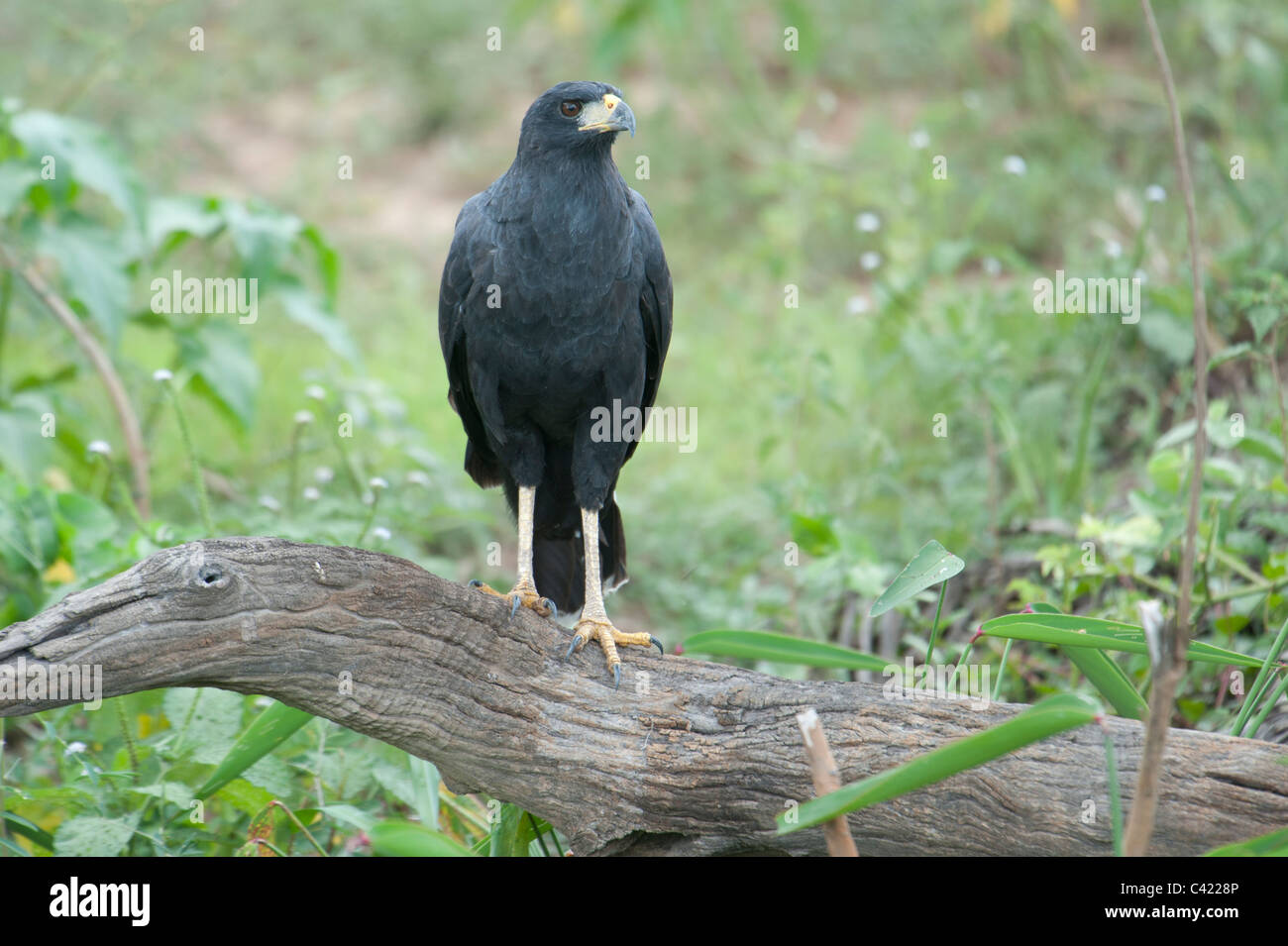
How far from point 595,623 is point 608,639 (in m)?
0.07

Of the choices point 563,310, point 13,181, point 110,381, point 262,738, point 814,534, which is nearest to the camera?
point 262,738

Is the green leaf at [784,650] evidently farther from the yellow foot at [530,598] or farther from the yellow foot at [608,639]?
the yellow foot at [530,598]

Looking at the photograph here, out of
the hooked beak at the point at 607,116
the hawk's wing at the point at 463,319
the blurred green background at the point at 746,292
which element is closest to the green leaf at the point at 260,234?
the blurred green background at the point at 746,292

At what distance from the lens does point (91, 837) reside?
9.06 ft

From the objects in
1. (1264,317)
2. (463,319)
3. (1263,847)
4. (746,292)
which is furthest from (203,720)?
(746,292)

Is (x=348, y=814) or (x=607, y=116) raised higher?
(x=607, y=116)

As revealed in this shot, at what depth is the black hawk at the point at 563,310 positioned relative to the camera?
3211 millimetres

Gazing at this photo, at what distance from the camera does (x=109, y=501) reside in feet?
15.9

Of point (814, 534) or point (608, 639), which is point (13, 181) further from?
point (814, 534)

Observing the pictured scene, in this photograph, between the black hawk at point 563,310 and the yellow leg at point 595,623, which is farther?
the black hawk at point 563,310

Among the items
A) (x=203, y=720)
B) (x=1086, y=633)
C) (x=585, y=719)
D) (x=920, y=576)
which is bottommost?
(x=203, y=720)

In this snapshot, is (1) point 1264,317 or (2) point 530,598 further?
(1) point 1264,317

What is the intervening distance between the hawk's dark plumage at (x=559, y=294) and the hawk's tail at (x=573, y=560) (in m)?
0.20
